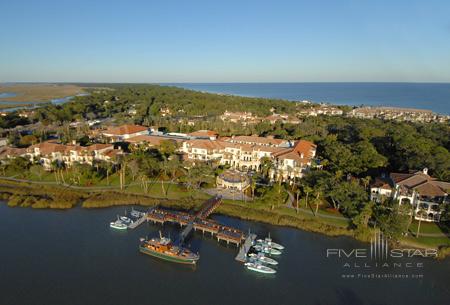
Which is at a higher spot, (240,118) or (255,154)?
(240,118)

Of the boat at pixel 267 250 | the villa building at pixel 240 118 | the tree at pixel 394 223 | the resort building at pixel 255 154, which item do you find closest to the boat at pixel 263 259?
the boat at pixel 267 250

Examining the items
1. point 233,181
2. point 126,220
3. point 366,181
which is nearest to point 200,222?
point 126,220

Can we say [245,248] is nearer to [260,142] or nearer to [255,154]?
[255,154]

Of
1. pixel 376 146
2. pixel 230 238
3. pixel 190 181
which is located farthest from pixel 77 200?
pixel 376 146

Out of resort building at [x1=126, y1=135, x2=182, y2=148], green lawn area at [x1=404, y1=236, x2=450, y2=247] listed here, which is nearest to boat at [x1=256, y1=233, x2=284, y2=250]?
green lawn area at [x1=404, y1=236, x2=450, y2=247]

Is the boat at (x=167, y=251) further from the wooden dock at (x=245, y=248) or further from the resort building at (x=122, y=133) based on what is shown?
the resort building at (x=122, y=133)

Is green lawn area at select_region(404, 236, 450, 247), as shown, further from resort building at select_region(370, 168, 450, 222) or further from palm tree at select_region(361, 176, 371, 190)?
palm tree at select_region(361, 176, 371, 190)
